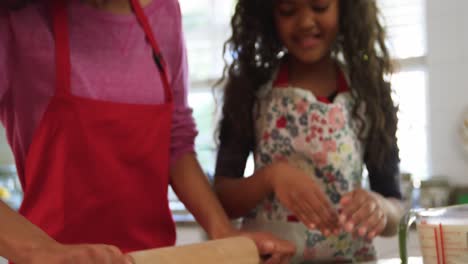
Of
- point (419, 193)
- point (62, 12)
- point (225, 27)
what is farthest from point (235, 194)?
point (225, 27)

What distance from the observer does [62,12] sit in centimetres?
84

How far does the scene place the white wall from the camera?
2111mm

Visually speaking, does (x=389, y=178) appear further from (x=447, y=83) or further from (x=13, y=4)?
(x=447, y=83)

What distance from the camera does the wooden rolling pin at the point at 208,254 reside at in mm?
633

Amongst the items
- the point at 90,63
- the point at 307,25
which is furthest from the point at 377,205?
the point at 90,63

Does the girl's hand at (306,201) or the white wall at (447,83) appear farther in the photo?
the white wall at (447,83)

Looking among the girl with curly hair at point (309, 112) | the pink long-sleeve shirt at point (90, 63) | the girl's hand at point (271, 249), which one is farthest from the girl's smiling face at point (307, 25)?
the girl's hand at point (271, 249)

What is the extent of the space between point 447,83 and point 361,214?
1.40m

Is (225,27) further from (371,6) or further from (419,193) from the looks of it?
(371,6)

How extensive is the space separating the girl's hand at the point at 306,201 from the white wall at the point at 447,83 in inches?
52.4

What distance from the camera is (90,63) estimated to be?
33.3 inches

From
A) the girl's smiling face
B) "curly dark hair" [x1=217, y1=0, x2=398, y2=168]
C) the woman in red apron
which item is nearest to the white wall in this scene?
"curly dark hair" [x1=217, y1=0, x2=398, y2=168]

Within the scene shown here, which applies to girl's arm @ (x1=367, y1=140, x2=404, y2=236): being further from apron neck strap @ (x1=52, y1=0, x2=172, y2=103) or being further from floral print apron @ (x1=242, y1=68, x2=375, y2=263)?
apron neck strap @ (x1=52, y1=0, x2=172, y2=103)

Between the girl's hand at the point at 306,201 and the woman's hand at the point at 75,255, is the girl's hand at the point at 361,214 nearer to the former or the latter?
the girl's hand at the point at 306,201
